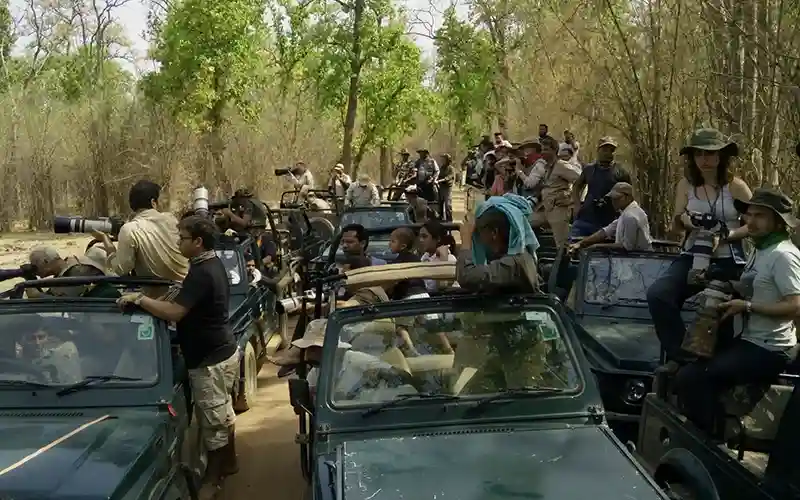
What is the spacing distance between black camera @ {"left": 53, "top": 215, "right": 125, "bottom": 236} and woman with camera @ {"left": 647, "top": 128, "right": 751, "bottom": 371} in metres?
3.83

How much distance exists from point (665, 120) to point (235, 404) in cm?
728

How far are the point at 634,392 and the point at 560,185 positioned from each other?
5111 millimetres

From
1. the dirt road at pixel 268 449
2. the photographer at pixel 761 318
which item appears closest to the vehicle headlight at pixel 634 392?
the photographer at pixel 761 318

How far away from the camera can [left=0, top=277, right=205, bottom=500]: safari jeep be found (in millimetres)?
4191

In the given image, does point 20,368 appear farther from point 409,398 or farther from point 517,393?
point 517,393

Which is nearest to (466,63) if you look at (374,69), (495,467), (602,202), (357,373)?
(374,69)

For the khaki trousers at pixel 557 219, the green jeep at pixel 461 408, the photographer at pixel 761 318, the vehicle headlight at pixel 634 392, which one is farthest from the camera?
the khaki trousers at pixel 557 219

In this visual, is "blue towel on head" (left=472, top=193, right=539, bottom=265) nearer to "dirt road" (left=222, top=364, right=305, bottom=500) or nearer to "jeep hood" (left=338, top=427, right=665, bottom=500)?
"jeep hood" (left=338, top=427, right=665, bottom=500)

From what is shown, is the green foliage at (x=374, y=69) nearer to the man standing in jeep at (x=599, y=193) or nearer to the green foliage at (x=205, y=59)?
the green foliage at (x=205, y=59)

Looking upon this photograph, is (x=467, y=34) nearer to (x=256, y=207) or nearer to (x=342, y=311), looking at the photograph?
(x=256, y=207)

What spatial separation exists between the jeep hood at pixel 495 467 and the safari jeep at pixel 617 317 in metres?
2.21

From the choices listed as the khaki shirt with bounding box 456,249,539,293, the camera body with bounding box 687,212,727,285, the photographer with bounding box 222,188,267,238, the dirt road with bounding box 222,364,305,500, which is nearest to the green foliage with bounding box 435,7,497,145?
the photographer with bounding box 222,188,267,238

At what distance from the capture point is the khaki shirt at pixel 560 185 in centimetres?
1078

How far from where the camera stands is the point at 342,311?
4477 mm
